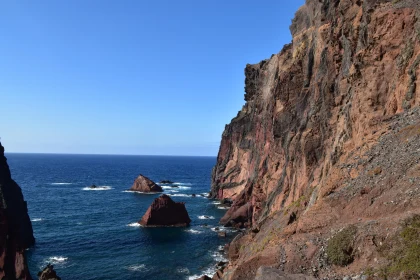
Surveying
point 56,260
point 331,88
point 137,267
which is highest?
point 331,88

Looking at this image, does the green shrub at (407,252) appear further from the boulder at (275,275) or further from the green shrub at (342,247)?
the boulder at (275,275)

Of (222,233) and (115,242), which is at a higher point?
(222,233)

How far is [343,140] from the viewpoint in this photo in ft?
99.0

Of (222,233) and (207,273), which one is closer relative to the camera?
(207,273)

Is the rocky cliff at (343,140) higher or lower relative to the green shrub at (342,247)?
higher

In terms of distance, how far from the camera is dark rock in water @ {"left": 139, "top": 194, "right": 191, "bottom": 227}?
6719 cm

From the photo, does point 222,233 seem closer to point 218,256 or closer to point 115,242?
point 218,256

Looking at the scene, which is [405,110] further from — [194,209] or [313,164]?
[194,209]

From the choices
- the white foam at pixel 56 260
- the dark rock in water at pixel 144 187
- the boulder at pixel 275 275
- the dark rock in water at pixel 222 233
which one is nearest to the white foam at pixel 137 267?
the white foam at pixel 56 260

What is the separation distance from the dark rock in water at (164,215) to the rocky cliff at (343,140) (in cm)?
1850

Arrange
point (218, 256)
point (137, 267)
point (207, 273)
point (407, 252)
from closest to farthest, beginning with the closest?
point (407, 252) → point (207, 273) → point (137, 267) → point (218, 256)

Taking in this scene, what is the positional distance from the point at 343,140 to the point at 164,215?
45.9 metres

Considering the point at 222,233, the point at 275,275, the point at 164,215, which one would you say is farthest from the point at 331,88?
the point at 164,215

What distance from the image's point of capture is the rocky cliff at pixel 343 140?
1612 centimetres
